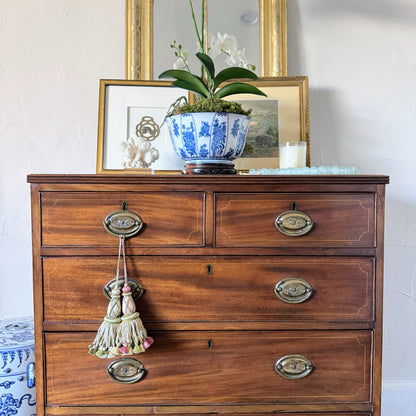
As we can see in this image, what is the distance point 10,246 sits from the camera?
1610 millimetres

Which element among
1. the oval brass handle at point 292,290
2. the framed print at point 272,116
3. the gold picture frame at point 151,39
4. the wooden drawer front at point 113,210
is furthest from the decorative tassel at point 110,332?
the gold picture frame at point 151,39

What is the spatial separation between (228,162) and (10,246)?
0.98m

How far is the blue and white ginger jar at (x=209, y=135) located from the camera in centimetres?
116

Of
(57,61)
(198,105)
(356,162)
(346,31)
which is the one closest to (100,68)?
(57,61)

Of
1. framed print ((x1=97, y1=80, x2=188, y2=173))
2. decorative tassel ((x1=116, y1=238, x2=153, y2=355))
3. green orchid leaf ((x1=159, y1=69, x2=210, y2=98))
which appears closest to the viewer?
decorative tassel ((x1=116, y1=238, x2=153, y2=355))

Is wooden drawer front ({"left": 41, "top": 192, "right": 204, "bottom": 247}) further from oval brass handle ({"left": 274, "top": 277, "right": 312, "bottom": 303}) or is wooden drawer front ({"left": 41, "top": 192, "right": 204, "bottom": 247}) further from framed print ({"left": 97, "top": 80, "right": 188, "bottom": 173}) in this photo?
framed print ({"left": 97, "top": 80, "right": 188, "bottom": 173})

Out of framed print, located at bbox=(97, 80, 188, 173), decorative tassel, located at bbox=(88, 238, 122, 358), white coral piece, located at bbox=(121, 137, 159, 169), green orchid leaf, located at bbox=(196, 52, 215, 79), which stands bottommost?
decorative tassel, located at bbox=(88, 238, 122, 358)

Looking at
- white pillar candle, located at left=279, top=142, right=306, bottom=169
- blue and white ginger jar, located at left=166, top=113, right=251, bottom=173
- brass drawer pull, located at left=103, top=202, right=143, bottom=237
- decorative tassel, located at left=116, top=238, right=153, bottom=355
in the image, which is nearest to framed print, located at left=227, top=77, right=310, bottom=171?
white pillar candle, located at left=279, top=142, right=306, bottom=169

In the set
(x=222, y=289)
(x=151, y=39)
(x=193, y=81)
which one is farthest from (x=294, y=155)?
(x=151, y=39)

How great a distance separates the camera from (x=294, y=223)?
1.07 meters

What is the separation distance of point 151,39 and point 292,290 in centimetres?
A: 108

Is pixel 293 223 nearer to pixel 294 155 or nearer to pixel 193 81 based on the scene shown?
pixel 294 155

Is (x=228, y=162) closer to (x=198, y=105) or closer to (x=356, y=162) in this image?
(x=198, y=105)

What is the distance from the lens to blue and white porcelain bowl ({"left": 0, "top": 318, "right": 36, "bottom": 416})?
1.27 m
